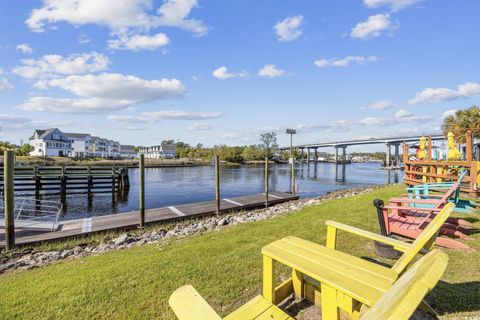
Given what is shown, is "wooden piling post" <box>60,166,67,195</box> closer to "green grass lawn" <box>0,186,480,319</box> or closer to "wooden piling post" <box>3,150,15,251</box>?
"wooden piling post" <box>3,150,15,251</box>

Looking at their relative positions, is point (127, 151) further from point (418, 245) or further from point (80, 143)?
point (418, 245)

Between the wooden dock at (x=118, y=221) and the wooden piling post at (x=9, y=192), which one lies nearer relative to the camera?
the wooden piling post at (x=9, y=192)

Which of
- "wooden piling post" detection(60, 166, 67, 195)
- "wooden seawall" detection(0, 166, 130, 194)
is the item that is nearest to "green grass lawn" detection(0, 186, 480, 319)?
"wooden piling post" detection(60, 166, 67, 195)

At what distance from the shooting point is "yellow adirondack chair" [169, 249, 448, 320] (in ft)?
3.66

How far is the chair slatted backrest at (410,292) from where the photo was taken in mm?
1101

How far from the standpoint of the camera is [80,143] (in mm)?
76812

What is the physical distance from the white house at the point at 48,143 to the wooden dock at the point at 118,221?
6576 centimetres

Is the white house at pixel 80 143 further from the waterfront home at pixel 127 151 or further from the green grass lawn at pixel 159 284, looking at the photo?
the green grass lawn at pixel 159 284

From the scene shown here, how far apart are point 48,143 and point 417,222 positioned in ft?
253

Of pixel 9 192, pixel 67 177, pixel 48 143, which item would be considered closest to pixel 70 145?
pixel 48 143

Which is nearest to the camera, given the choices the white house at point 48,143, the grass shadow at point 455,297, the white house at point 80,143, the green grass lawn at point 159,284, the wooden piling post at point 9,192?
the grass shadow at point 455,297

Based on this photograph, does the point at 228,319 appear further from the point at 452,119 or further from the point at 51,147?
the point at 51,147

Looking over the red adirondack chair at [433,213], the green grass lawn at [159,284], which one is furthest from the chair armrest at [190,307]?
the red adirondack chair at [433,213]

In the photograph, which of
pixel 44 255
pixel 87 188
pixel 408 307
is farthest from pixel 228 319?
pixel 87 188
